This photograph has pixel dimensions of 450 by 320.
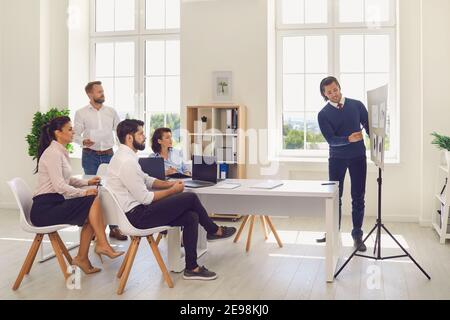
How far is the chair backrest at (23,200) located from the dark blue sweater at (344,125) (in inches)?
111

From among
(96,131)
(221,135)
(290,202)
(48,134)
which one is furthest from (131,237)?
(221,135)

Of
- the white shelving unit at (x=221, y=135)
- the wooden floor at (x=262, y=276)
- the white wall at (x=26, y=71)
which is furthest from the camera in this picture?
the white wall at (x=26, y=71)

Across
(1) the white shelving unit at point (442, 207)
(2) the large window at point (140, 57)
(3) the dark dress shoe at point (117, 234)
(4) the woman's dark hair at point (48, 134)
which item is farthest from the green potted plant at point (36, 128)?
(1) the white shelving unit at point (442, 207)

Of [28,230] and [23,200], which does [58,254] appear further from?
[23,200]

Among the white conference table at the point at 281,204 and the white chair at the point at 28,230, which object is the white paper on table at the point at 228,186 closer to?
the white conference table at the point at 281,204

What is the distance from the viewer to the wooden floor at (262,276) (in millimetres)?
3975

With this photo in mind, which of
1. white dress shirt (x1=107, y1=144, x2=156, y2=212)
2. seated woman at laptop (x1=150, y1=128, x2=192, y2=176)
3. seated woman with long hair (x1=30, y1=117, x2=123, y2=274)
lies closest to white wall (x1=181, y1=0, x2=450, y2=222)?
seated woman at laptop (x1=150, y1=128, x2=192, y2=176)

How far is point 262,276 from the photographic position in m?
4.45

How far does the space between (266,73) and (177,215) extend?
11.2ft

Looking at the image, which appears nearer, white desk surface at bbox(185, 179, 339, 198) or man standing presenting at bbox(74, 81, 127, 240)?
white desk surface at bbox(185, 179, 339, 198)

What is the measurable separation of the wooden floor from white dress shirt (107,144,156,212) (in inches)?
25.9

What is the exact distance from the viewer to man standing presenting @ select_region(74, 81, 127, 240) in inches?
233

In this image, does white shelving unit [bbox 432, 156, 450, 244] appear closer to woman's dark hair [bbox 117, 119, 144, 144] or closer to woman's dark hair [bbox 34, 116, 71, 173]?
woman's dark hair [bbox 117, 119, 144, 144]

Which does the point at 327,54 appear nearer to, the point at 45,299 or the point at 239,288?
the point at 239,288
